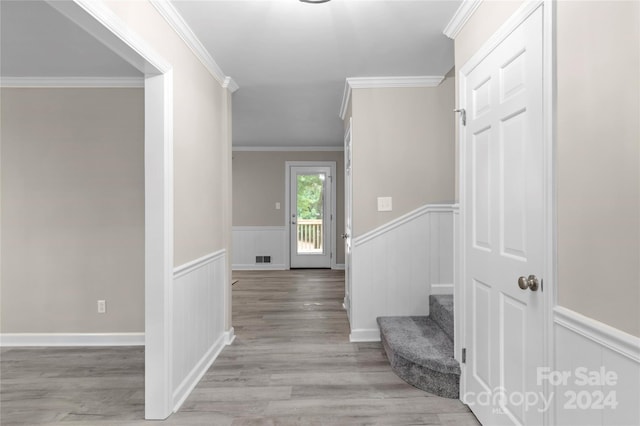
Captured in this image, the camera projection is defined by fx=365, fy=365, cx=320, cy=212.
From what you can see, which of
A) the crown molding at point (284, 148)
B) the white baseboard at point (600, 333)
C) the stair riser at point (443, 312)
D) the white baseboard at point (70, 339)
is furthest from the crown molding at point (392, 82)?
the crown molding at point (284, 148)

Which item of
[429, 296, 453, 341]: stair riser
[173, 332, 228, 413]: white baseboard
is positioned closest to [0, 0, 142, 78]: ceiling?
[173, 332, 228, 413]: white baseboard

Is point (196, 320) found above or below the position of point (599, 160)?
below

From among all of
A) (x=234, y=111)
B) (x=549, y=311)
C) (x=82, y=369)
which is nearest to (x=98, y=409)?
(x=82, y=369)

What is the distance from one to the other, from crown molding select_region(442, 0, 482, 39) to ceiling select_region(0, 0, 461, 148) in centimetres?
4

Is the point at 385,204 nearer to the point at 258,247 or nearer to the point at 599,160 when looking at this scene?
the point at 599,160

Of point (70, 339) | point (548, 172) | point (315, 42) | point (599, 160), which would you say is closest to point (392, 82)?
point (315, 42)

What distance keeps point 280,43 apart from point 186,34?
2.09 feet

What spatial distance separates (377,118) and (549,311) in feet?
7.91

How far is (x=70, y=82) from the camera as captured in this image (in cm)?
331

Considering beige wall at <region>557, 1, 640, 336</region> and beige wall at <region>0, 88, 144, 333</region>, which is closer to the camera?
beige wall at <region>557, 1, 640, 336</region>

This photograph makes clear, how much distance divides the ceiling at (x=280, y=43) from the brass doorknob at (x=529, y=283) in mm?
1605

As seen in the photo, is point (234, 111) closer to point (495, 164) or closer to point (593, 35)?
point (495, 164)

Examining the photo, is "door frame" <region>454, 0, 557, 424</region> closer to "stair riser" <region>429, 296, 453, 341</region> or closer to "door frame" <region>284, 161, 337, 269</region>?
"stair riser" <region>429, 296, 453, 341</region>

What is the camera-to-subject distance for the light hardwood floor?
2186mm
